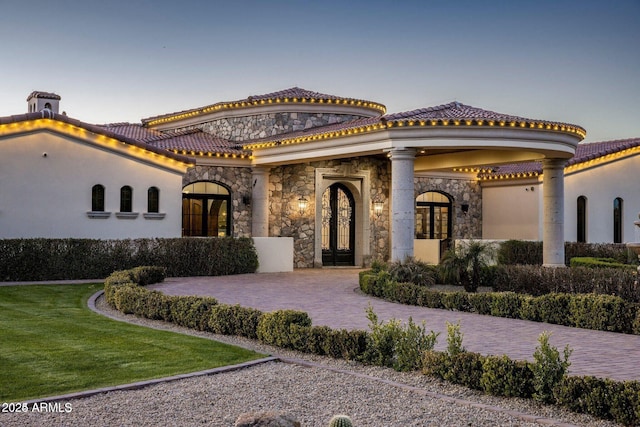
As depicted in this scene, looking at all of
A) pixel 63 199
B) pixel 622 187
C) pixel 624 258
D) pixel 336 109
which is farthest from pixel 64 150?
pixel 622 187

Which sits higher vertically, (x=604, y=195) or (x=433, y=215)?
(x=604, y=195)

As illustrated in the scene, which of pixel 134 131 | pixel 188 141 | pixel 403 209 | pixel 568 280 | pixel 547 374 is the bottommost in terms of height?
pixel 547 374

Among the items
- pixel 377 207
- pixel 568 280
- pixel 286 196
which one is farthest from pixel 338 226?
pixel 568 280

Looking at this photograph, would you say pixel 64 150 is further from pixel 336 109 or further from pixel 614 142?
pixel 614 142

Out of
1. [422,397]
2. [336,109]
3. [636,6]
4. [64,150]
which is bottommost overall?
[422,397]

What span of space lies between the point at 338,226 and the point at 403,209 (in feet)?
23.5

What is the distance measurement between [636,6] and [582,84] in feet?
22.7

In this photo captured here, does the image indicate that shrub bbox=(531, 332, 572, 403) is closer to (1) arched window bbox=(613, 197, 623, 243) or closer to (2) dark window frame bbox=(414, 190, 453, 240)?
(2) dark window frame bbox=(414, 190, 453, 240)

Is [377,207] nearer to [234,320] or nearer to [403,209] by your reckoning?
[403,209]

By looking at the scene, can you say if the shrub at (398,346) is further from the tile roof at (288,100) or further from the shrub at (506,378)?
the tile roof at (288,100)

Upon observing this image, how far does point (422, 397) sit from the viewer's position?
7.03 m

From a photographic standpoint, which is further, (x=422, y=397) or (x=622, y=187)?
(x=622, y=187)

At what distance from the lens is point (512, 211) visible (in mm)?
28438

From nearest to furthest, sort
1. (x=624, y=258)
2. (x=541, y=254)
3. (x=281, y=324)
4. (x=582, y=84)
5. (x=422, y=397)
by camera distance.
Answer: (x=422, y=397) → (x=281, y=324) → (x=624, y=258) → (x=541, y=254) → (x=582, y=84)
